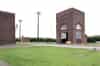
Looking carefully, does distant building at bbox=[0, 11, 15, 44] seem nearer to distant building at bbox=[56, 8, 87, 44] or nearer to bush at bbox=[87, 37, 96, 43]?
A: distant building at bbox=[56, 8, 87, 44]

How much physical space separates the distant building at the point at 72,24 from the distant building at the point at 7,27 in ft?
39.8

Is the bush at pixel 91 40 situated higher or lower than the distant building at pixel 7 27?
lower

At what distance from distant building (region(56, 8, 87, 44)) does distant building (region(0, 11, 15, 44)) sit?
12132 millimetres

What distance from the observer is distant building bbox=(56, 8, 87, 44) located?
1718 inches

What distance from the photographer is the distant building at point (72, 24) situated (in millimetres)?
43625

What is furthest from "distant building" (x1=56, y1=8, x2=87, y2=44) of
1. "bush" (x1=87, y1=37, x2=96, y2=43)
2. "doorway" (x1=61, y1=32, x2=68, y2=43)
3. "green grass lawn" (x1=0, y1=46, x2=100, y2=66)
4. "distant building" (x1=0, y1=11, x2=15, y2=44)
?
"green grass lawn" (x1=0, y1=46, x2=100, y2=66)

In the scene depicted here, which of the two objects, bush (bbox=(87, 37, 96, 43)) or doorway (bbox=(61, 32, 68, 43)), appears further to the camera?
bush (bbox=(87, 37, 96, 43))

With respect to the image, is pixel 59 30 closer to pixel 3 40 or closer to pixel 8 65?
pixel 3 40

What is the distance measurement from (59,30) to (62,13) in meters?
3.91

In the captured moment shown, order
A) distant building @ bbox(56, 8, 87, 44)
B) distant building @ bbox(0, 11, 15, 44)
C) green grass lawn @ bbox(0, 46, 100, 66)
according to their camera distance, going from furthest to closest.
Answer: distant building @ bbox(56, 8, 87, 44) → distant building @ bbox(0, 11, 15, 44) → green grass lawn @ bbox(0, 46, 100, 66)

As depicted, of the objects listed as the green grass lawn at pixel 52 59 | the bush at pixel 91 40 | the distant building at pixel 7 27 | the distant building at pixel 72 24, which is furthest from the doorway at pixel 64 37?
the green grass lawn at pixel 52 59

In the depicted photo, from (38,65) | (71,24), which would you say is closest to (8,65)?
(38,65)

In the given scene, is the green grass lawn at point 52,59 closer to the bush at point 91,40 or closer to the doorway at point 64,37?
the doorway at point 64,37

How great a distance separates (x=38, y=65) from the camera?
461 inches
